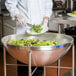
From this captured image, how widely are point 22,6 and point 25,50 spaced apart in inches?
30.6

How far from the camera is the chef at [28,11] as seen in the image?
211cm

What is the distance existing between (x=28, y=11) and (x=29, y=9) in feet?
0.07

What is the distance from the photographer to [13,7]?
2107 millimetres

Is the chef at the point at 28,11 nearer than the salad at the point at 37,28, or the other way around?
the salad at the point at 37,28

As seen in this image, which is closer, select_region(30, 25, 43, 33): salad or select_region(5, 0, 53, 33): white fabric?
select_region(30, 25, 43, 33): salad

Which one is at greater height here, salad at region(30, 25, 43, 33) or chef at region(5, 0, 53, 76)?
chef at region(5, 0, 53, 76)

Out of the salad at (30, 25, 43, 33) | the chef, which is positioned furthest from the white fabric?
the salad at (30, 25, 43, 33)

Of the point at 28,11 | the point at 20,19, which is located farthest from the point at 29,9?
the point at 20,19

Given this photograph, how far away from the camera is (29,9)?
2158 millimetres

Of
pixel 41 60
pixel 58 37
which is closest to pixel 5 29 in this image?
pixel 58 37

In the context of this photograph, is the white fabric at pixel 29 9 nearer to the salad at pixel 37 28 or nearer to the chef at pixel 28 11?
the chef at pixel 28 11

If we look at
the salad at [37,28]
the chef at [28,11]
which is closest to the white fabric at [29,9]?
the chef at [28,11]

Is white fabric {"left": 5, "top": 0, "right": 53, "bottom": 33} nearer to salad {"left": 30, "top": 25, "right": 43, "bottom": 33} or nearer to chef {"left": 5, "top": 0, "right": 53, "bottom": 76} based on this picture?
chef {"left": 5, "top": 0, "right": 53, "bottom": 76}

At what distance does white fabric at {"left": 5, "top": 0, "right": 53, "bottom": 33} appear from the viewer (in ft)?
6.94
